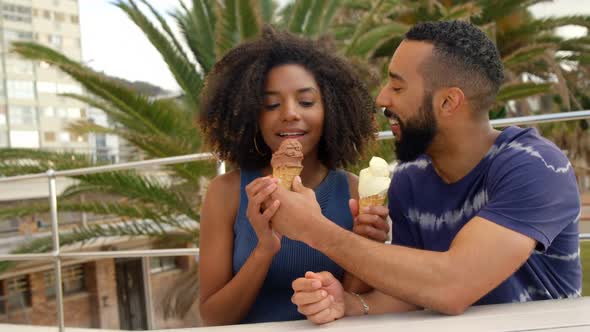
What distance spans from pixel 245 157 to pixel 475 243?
924mm

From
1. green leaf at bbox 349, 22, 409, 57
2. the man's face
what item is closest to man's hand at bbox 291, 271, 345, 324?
the man's face

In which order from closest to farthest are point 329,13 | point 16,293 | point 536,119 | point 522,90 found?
point 536,119 → point 329,13 → point 522,90 → point 16,293

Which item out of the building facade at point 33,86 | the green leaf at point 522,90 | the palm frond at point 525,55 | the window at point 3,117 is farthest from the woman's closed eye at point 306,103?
the window at point 3,117

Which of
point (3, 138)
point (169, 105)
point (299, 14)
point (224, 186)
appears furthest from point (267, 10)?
point (3, 138)

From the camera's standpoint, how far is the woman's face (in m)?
1.86

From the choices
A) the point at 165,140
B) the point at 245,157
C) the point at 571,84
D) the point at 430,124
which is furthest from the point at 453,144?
the point at 571,84

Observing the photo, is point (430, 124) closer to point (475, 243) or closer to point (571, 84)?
point (475, 243)

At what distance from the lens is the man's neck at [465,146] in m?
1.67

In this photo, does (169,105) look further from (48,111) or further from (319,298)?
(48,111)

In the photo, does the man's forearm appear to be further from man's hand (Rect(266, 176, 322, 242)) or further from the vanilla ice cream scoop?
the vanilla ice cream scoop

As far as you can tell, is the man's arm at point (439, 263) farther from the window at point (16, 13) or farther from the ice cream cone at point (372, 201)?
the window at point (16, 13)

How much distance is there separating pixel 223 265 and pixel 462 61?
0.90m

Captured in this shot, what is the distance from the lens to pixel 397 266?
1329 mm

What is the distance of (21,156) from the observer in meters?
7.69
